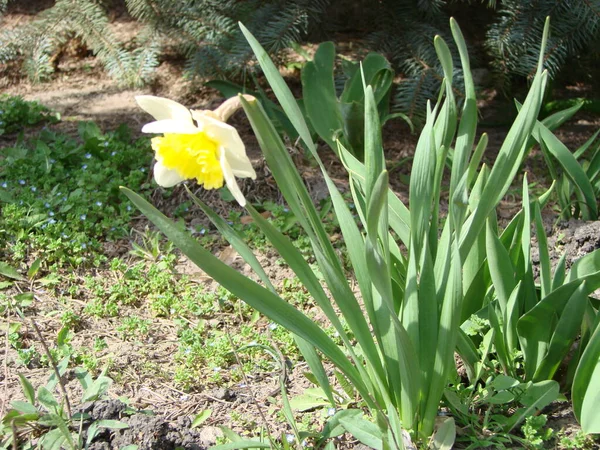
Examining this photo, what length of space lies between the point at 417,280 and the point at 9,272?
1.51 meters

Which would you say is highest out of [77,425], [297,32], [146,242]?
[297,32]

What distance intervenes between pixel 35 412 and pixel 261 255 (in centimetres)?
113

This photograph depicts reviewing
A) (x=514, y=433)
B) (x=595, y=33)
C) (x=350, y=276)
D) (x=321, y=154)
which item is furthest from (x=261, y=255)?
(x=595, y=33)

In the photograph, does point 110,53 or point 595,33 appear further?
point 110,53

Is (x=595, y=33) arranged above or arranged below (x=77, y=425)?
above

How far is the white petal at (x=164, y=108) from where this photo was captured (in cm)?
120

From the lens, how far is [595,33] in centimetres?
298

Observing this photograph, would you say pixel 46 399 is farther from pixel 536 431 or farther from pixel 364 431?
pixel 536 431

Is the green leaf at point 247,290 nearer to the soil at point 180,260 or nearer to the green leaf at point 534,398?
the soil at point 180,260

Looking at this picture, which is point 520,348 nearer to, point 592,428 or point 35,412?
point 592,428

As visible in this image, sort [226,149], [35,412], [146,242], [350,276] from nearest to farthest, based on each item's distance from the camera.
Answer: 1. [226,149]
2. [35,412]
3. [350,276]
4. [146,242]

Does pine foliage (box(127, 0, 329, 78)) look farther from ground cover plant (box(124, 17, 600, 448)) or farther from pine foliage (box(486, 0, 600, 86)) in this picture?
ground cover plant (box(124, 17, 600, 448))

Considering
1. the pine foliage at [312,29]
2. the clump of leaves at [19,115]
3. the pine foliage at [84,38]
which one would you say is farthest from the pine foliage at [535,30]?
the clump of leaves at [19,115]

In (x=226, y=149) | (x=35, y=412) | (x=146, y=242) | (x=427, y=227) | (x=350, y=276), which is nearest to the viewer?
(x=226, y=149)
